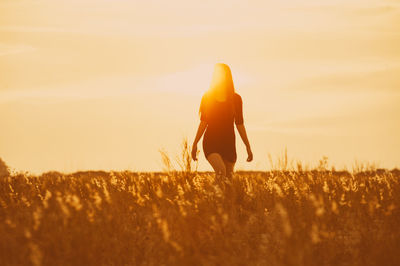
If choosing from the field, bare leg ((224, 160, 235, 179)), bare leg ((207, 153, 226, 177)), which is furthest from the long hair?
the field

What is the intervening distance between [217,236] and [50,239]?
1471 millimetres

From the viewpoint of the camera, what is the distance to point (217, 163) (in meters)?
7.13

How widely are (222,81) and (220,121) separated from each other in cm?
53

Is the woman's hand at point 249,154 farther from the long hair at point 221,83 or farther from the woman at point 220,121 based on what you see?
the long hair at point 221,83

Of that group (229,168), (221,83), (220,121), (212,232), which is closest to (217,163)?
(229,168)

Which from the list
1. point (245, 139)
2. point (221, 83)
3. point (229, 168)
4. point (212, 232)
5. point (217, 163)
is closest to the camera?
point (212, 232)

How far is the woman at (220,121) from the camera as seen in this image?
7.18 meters

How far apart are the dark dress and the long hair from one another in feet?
0.17

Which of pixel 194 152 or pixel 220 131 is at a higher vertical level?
pixel 220 131

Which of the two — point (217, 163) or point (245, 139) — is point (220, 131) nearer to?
point (217, 163)

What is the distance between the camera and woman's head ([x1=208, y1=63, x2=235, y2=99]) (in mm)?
7195

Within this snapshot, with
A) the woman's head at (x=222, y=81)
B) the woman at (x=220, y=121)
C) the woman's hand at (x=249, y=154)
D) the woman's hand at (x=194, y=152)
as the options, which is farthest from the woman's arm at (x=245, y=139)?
the woman's hand at (x=194, y=152)

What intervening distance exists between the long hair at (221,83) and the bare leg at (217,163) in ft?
2.06

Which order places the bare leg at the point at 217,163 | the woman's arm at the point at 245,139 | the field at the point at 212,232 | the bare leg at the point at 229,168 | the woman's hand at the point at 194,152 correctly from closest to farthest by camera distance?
1. the field at the point at 212,232
2. the bare leg at the point at 217,163
3. the bare leg at the point at 229,168
4. the woman's arm at the point at 245,139
5. the woman's hand at the point at 194,152
